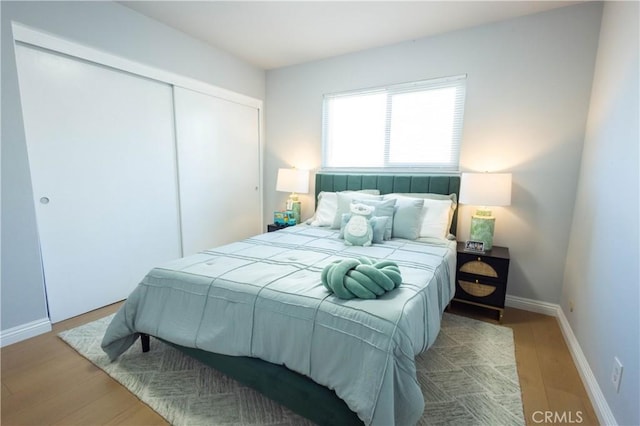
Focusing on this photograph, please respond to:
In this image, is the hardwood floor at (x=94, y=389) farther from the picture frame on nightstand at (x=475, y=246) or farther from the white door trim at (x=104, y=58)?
the white door trim at (x=104, y=58)

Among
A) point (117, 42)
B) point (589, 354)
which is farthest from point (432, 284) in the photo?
point (117, 42)

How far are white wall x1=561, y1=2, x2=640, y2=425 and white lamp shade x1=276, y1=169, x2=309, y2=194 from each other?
261 cm

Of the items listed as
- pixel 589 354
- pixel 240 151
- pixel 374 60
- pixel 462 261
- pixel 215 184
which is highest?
pixel 374 60

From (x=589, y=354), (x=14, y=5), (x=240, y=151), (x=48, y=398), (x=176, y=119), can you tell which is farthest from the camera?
(x=240, y=151)

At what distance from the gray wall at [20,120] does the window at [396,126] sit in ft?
6.86

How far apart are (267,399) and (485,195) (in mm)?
2182

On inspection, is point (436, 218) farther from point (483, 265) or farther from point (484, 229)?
point (483, 265)

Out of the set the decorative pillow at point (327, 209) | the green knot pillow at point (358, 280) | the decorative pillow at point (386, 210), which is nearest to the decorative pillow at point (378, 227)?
the decorative pillow at point (386, 210)

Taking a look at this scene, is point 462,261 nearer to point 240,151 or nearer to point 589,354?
point 589,354

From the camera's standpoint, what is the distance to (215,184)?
3480 mm

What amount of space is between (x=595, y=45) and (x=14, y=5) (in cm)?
423

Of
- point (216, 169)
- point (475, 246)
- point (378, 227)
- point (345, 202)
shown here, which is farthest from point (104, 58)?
point (475, 246)

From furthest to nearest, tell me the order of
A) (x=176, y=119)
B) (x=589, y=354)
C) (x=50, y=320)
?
(x=176, y=119), (x=50, y=320), (x=589, y=354)

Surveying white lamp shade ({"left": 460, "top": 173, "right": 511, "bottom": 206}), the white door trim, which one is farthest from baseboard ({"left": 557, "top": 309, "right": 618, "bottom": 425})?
the white door trim
